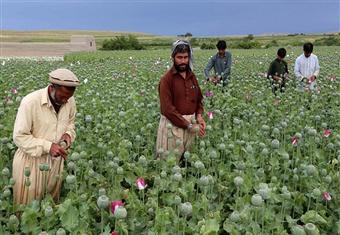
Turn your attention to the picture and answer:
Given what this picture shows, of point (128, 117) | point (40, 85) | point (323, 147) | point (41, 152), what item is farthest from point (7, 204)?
point (40, 85)

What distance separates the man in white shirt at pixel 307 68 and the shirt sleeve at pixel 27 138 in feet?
21.2

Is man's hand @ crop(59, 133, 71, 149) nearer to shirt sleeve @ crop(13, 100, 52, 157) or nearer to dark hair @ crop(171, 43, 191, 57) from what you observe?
shirt sleeve @ crop(13, 100, 52, 157)

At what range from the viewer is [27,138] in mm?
3402

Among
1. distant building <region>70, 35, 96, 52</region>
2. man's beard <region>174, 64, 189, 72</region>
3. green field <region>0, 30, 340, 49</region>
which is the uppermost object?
man's beard <region>174, 64, 189, 72</region>

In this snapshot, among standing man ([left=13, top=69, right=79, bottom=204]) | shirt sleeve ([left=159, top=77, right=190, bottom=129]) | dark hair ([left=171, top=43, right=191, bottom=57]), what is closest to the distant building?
shirt sleeve ([left=159, top=77, right=190, bottom=129])

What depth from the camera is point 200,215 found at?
134 inches

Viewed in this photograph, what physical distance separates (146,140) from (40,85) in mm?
4430

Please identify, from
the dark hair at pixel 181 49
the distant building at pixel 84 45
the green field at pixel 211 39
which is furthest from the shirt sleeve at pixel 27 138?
the green field at pixel 211 39

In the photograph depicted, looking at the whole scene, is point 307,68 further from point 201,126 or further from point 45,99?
point 45,99

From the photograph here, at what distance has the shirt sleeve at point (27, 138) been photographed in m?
3.39

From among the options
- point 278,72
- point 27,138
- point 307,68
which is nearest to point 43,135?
point 27,138

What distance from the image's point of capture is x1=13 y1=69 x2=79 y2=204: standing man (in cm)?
339

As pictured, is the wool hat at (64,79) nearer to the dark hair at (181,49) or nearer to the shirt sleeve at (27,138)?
the shirt sleeve at (27,138)

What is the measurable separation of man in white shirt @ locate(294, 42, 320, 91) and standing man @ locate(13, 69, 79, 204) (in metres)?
6.20
